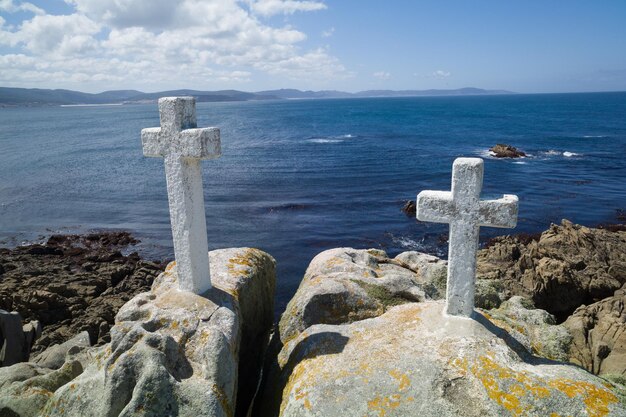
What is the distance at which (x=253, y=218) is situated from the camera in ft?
104

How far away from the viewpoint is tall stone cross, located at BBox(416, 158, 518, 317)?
6.59 meters

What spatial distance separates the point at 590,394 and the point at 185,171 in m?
6.24

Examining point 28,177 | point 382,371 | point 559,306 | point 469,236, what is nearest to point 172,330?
point 382,371

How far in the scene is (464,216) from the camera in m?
6.81

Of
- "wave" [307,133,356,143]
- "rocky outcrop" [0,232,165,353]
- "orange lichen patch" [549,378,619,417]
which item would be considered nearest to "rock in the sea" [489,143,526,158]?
"wave" [307,133,356,143]

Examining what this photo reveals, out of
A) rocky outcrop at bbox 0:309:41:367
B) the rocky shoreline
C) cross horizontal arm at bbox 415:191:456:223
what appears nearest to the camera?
the rocky shoreline

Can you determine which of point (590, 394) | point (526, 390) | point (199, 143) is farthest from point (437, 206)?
point (199, 143)

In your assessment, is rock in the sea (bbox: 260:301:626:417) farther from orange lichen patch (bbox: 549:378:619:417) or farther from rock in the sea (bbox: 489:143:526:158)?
rock in the sea (bbox: 489:143:526:158)

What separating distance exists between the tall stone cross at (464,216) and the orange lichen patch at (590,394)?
1.64 meters

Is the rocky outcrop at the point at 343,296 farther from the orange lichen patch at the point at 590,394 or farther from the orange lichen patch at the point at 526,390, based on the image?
the orange lichen patch at the point at 590,394

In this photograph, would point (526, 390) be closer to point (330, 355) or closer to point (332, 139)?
point (330, 355)

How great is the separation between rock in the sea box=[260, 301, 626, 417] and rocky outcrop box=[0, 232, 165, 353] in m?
9.22

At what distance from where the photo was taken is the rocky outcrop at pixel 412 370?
5.38m

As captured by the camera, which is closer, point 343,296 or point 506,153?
point 343,296
